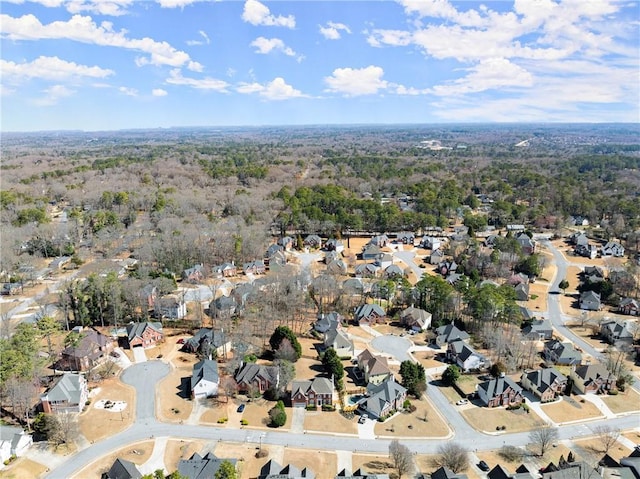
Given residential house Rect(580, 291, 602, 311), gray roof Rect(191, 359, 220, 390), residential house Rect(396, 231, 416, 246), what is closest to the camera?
gray roof Rect(191, 359, 220, 390)

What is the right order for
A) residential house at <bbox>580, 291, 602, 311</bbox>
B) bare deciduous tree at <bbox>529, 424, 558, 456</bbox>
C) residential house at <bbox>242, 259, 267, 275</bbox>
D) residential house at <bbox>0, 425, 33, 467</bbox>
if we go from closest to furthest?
residential house at <bbox>0, 425, 33, 467</bbox> → bare deciduous tree at <bbox>529, 424, 558, 456</bbox> → residential house at <bbox>580, 291, 602, 311</bbox> → residential house at <bbox>242, 259, 267, 275</bbox>

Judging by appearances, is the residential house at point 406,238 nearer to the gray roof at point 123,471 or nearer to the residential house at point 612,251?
the residential house at point 612,251

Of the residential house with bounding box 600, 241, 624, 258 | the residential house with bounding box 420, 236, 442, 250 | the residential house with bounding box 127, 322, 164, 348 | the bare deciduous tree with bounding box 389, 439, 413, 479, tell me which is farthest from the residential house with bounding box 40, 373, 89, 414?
the residential house with bounding box 600, 241, 624, 258

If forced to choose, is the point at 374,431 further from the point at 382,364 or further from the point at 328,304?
the point at 328,304

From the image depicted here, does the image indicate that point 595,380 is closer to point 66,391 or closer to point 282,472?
point 282,472

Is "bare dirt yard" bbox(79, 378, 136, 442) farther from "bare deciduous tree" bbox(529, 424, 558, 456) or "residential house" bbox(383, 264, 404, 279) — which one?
"residential house" bbox(383, 264, 404, 279)

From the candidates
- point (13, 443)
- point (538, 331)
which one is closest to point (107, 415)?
point (13, 443)

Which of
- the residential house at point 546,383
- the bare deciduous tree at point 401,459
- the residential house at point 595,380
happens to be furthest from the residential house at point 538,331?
the bare deciduous tree at point 401,459
